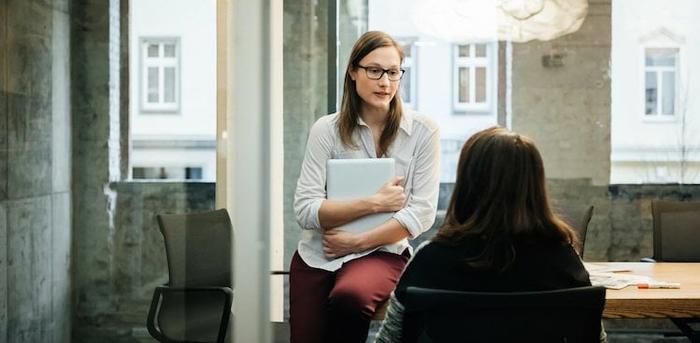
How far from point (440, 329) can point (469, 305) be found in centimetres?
8

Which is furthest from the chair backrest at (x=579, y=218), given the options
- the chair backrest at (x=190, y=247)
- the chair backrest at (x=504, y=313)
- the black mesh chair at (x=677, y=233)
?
the chair backrest at (x=504, y=313)

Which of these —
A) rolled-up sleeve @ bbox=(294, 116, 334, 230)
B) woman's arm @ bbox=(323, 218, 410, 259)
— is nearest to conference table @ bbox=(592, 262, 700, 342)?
woman's arm @ bbox=(323, 218, 410, 259)

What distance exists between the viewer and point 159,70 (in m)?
2.58

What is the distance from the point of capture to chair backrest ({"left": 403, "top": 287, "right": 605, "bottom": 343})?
1404mm

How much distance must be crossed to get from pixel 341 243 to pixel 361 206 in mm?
125

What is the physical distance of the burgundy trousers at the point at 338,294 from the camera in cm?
217

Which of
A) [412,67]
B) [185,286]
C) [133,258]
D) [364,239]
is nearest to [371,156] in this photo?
[364,239]

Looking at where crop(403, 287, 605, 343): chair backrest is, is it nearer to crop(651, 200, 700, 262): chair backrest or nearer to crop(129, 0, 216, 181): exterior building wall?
crop(129, 0, 216, 181): exterior building wall

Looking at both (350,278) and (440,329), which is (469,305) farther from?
(350,278)

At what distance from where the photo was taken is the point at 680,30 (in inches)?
240

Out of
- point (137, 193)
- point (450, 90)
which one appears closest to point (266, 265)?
point (137, 193)

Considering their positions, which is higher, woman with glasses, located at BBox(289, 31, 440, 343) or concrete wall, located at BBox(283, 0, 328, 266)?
concrete wall, located at BBox(283, 0, 328, 266)

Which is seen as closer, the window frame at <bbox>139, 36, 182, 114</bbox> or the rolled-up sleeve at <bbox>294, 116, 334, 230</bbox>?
the rolled-up sleeve at <bbox>294, 116, 334, 230</bbox>

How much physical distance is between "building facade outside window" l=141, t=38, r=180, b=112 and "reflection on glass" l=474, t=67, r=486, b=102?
3.74 meters
